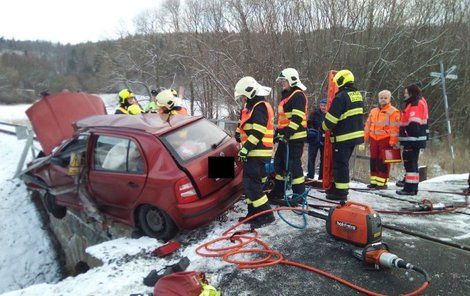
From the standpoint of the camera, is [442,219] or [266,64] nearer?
[442,219]

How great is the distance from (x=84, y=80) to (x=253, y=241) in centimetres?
5811

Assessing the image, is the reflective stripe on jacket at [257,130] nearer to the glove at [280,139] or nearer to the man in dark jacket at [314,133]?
the glove at [280,139]

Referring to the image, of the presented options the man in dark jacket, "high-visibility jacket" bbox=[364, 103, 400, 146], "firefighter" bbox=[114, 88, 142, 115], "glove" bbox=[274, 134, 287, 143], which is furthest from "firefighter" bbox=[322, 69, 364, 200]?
"firefighter" bbox=[114, 88, 142, 115]

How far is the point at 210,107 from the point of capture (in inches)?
752

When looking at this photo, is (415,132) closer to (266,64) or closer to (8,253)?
(8,253)

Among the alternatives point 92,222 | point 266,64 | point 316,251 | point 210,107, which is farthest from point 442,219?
point 210,107

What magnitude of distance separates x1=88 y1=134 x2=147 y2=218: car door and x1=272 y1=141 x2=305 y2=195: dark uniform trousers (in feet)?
6.71

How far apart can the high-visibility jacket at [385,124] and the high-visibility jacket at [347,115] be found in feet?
4.65

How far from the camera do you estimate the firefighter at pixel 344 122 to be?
5281 millimetres

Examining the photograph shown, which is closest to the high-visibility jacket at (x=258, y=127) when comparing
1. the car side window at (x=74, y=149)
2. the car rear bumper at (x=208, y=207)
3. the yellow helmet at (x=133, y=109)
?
the car rear bumper at (x=208, y=207)

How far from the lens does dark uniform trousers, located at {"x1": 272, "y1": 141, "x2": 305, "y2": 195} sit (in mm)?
5359

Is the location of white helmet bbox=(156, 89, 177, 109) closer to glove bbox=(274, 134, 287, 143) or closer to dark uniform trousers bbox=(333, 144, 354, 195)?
glove bbox=(274, 134, 287, 143)

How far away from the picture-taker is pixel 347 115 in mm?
5301

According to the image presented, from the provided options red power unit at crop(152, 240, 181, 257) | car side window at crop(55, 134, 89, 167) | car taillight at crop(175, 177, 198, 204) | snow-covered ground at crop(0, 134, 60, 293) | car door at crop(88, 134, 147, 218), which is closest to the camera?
red power unit at crop(152, 240, 181, 257)
